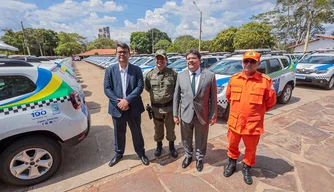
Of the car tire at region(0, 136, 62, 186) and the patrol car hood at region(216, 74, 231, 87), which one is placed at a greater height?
the patrol car hood at region(216, 74, 231, 87)

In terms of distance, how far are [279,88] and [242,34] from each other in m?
23.1

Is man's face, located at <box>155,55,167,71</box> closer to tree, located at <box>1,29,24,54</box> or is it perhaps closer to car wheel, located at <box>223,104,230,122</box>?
car wheel, located at <box>223,104,230,122</box>

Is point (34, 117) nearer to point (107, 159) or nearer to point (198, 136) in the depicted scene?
point (107, 159)

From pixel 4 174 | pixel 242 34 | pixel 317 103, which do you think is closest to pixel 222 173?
pixel 4 174

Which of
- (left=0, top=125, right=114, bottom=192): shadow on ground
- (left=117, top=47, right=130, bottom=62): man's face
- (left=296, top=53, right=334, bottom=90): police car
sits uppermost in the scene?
(left=117, top=47, right=130, bottom=62): man's face

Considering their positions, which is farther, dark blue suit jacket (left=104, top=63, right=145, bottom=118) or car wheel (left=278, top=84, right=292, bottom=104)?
car wheel (left=278, top=84, right=292, bottom=104)

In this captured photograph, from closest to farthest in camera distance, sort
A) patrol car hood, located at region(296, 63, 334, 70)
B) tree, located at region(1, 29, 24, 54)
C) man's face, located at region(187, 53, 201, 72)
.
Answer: man's face, located at region(187, 53, 201, 72) → patrol car hood, located at region(296, 63, 334, 70) → tree, located at region(1, 29, 24, 54)

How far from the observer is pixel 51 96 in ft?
7.39

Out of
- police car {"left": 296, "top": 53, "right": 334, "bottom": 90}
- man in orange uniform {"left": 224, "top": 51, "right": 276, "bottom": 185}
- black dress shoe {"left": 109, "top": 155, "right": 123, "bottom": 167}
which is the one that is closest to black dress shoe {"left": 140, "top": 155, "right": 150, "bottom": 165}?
black dress shoe {"left": 109, "top": 155, "right": 123, "bottom": 167}

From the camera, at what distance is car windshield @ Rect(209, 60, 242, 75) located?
4.74m

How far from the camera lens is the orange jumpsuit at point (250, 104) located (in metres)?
2.05

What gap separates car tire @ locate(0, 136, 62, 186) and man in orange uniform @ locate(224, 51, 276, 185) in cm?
244

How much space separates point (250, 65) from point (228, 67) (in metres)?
3.09

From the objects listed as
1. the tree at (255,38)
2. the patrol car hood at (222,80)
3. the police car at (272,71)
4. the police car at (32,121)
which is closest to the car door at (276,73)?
the police car at (272,71)
